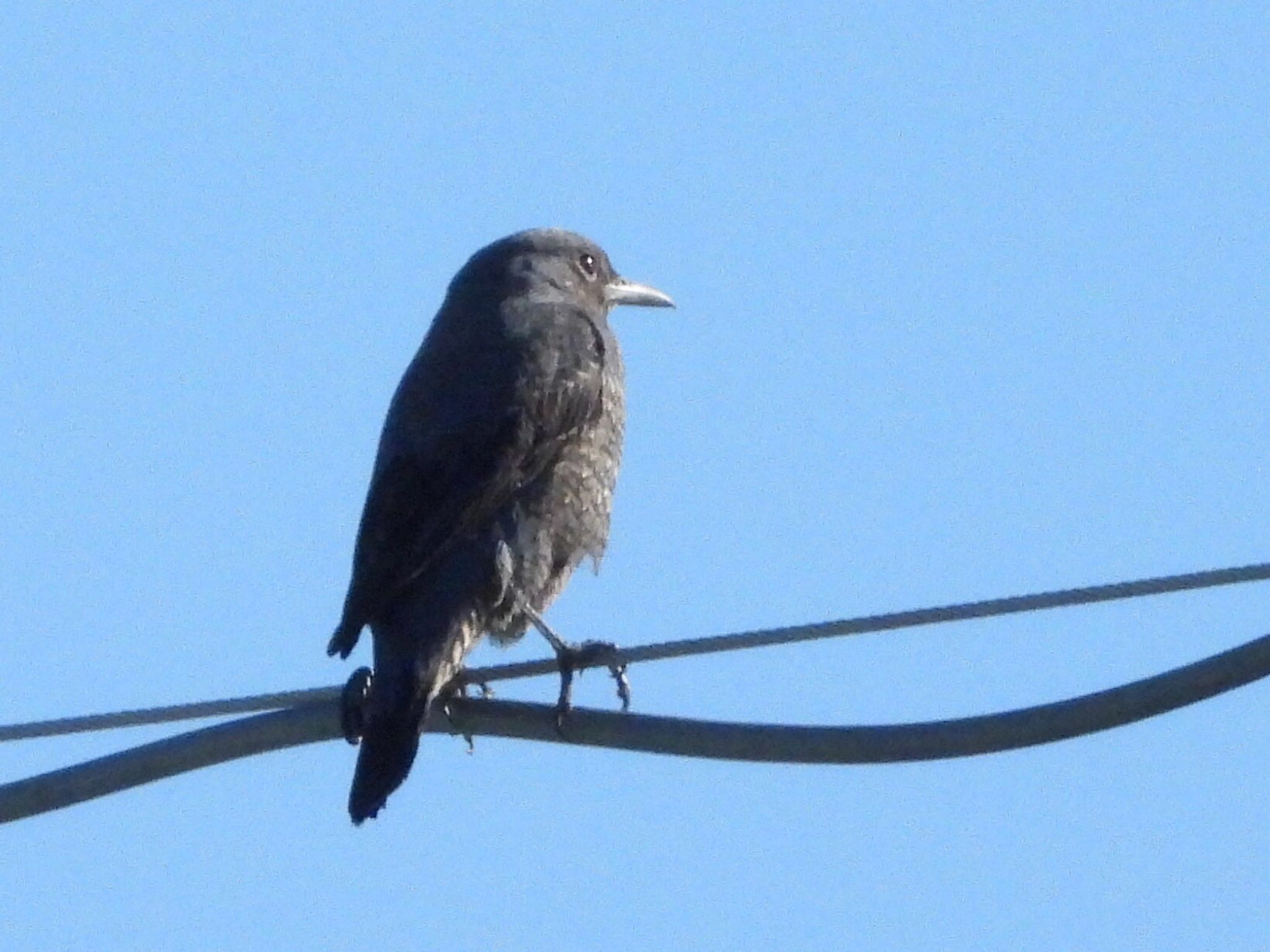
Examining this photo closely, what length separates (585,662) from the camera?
7.27 meters

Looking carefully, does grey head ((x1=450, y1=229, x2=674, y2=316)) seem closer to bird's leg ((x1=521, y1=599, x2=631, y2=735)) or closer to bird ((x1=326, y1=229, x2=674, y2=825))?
bird ((x1=326, y1=229, x2=674, y2=825))

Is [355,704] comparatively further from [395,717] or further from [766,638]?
[766,638]

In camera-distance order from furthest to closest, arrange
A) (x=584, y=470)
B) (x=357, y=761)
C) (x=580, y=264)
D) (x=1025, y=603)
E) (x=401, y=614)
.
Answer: (x=580, y=264), (x=584, y=470), (x=401, y=614), (x=357, y=761), (x=1025, y=603)

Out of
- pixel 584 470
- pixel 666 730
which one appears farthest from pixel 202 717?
pixel 584 470

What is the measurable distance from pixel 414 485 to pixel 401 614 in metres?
0.48

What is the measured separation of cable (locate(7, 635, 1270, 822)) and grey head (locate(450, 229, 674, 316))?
367 cm

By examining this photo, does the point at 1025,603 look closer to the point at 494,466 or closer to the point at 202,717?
the point at 202,717

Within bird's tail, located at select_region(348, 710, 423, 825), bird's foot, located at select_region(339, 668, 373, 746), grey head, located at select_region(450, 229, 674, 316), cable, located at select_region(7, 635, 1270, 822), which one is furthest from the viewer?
grey head, located at select_region(450, 229, 674, 316)

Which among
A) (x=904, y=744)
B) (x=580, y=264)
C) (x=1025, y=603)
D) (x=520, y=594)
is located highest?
(x=580, y=264)

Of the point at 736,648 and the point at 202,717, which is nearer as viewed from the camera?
the point at 736,648

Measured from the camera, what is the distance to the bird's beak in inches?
405

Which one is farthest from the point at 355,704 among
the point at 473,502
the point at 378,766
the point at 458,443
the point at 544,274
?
the point at 544,274

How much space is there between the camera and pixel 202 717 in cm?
580

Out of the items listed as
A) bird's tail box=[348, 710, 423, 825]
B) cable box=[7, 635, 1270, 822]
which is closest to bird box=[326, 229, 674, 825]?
bird's tail box=[348, 710, 423, 825]
